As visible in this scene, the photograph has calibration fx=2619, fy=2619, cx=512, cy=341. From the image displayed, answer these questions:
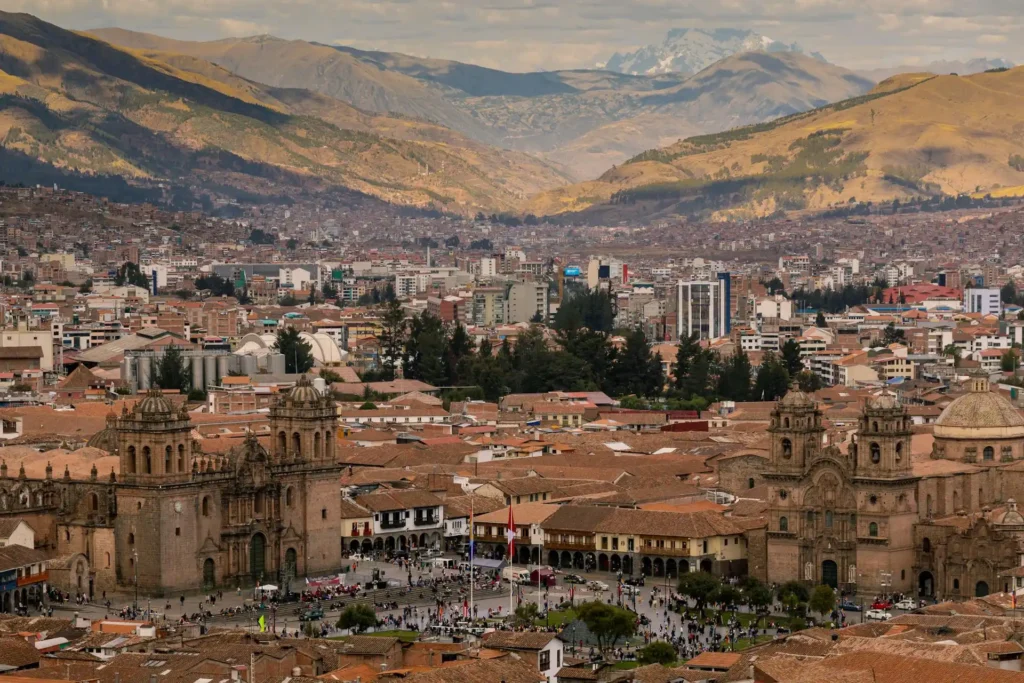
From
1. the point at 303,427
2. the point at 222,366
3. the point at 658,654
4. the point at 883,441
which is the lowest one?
the point at 658,654

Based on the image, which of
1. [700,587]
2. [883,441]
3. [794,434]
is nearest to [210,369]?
[794,434]

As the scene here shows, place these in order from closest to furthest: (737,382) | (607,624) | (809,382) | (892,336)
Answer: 1. (607,624)
2. (737,382)
3. (809,382)
4. (892,336)

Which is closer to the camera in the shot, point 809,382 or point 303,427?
point 303,427

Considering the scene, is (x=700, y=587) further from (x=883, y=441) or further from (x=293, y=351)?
(x=293, y=351)

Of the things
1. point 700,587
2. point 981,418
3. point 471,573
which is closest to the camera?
point 700,587

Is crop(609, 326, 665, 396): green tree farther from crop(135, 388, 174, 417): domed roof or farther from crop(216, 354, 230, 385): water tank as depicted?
crop(135, 388, 174, 417): domed roof

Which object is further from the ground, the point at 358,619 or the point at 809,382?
the point at 809,382

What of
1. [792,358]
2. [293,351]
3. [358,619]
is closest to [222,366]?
[293,351]

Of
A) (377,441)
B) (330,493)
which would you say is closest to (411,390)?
(377,441)
